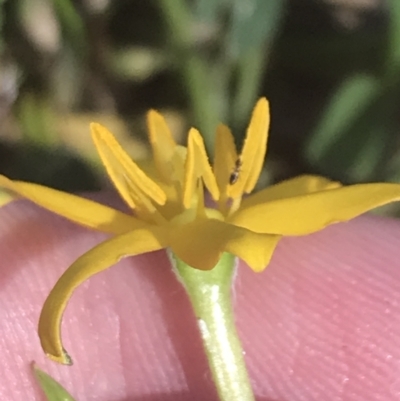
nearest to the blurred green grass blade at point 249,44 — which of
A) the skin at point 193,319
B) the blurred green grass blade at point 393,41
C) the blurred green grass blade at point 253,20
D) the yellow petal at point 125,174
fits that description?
the blurred green grass blade at point 253,20

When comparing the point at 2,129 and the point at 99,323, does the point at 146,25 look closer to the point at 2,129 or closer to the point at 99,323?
the point at 2,129

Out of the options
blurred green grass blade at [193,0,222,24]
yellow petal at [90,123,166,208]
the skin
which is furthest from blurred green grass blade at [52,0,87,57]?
yellow petal at [90,123,166,208]

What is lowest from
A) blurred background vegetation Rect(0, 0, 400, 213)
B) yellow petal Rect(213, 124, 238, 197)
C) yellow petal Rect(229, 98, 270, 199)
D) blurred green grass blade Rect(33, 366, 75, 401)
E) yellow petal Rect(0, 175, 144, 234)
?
blurred green grass blade Rect(33, 366, 75, 401)

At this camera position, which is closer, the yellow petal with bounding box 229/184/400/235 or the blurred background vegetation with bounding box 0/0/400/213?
the yellow petal with bounding box 229/184/400/235

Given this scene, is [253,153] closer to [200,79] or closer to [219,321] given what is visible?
[219,321]

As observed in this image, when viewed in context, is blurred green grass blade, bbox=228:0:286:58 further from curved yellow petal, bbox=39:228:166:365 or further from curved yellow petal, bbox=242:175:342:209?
curved yellow petal, bbox=39:228:166:365

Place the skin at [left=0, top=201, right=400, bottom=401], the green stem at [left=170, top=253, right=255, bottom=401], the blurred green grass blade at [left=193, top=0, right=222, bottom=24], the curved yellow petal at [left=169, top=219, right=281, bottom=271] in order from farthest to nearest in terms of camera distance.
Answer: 1. the blurred green grass blade at [left=193, top=0, right=222, bottom=24]
2. the skin at [left=0, top=201, right=400, bottom=401]
3. the green stem at [left=170, top=253, right=255, bottom=401]
4. the curved yellow petal at [left=169, top=219, right=281, bottom=271]

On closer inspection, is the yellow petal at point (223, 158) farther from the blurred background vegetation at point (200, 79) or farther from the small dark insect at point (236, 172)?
the blurred background vegetation at point (200, 79)
